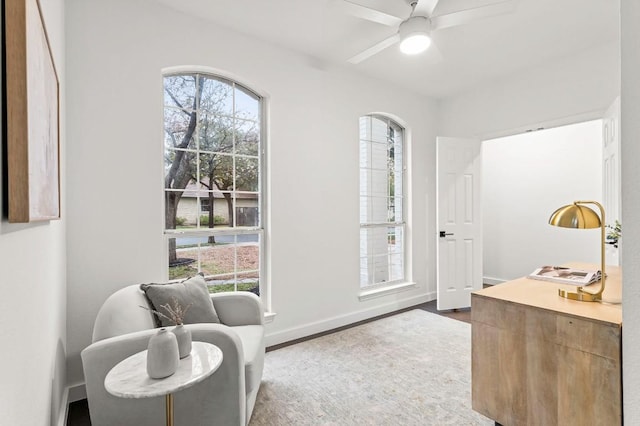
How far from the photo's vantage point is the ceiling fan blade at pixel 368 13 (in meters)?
2.12

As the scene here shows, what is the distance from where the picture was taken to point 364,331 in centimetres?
335

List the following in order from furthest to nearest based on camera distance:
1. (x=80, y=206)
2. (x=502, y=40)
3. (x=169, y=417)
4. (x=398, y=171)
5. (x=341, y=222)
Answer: (x=398, y=171), (x=341, y=222), (x=502, y=40), (x=80, y=206), (x=169, y=417)

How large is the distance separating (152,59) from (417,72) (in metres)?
2.72

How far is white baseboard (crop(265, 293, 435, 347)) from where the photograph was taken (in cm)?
305

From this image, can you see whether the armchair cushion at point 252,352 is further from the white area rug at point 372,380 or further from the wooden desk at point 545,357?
the wooden desk at point 545,357

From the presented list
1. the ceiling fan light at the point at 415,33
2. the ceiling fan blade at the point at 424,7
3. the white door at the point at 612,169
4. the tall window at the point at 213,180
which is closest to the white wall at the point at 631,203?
the ceiling fan blade at the point at 424,7

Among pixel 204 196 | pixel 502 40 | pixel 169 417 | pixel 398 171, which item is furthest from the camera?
pixel 398 171

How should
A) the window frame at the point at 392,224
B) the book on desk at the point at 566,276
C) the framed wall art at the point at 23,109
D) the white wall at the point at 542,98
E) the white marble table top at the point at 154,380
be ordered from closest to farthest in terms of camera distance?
the framed wall art at the point at 23,109
the white marble table top at the point at 154,380
the book on desk at the point at 566,276
the white wall at the point at 542,98
the window frame at the point at 392,224

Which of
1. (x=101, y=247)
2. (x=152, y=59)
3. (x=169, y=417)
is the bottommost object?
(x=169, y=417)

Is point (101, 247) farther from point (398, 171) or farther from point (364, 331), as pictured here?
point (398, 171)

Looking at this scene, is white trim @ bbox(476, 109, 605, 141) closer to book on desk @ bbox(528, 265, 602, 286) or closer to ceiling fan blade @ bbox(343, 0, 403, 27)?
book on desk @ bbox(528, 265, 602, 286)

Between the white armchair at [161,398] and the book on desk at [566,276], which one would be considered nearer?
the white armchair at [161,398]

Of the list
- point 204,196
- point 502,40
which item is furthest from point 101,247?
point 502,40

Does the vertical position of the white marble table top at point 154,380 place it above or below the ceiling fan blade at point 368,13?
below
